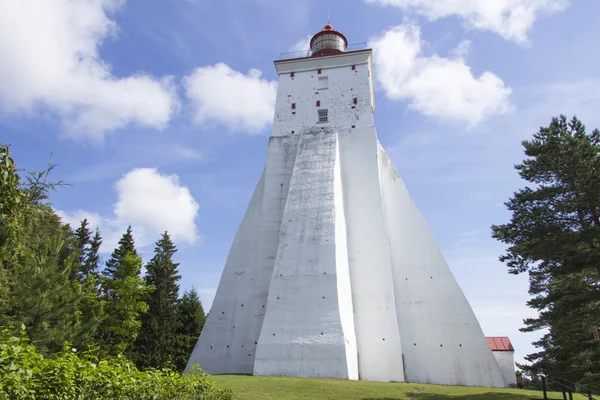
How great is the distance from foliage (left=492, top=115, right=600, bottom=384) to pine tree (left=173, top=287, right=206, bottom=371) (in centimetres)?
2406

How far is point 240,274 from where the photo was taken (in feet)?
73.0

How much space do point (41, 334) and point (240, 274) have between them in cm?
953

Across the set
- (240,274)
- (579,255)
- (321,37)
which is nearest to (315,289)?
(240,274)

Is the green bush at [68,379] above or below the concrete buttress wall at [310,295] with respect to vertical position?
below

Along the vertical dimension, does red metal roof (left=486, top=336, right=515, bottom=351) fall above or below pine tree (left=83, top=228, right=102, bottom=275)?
below

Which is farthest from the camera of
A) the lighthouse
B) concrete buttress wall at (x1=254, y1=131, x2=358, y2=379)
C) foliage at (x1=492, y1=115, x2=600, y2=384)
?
the lighthouse

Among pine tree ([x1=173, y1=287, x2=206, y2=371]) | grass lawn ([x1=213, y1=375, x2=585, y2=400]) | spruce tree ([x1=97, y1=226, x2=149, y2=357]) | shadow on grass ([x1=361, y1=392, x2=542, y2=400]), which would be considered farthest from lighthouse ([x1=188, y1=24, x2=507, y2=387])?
pine tree ([x1=173, y1=287, x2=206, y2=371])

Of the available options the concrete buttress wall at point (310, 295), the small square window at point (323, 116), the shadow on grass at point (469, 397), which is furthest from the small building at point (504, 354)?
the small square window at point (323, 116)

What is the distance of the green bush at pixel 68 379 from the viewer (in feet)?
11.9

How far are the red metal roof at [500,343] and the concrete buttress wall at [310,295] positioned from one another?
12363 mm

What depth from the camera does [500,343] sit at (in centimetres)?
2577

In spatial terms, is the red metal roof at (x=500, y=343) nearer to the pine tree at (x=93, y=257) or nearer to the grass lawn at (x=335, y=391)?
the grass lawn at (x=335, y=391)

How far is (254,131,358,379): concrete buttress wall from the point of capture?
16734mm

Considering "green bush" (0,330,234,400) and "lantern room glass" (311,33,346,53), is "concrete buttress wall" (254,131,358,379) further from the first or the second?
"green bush" (0,330,234,400)
